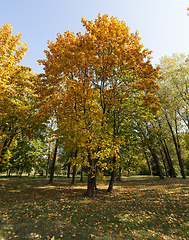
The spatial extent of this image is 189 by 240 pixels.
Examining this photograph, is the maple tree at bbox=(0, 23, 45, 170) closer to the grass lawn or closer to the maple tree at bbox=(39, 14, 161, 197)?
the maple tree at bbox=(39, 14, 161, 197)

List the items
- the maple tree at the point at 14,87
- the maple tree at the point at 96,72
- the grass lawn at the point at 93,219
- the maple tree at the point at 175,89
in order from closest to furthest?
the grass lawn at the point at 93,219 → the maple tree at the point at 14,87 → the maple tree at the point at 96,72 → the maple tree at the point at 175,89

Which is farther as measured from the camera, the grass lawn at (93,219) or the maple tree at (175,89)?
the maple tree at (175,89)

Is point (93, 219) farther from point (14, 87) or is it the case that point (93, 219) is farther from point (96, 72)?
point (14, 87)

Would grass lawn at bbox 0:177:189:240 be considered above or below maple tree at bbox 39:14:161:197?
below

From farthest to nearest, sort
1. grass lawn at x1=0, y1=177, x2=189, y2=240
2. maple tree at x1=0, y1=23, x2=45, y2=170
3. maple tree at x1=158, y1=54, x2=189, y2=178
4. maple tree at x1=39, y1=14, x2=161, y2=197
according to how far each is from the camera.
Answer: maple tree at x1=158, y1=54, x2=189, y2=178 → maple tree at x1=39, y1=14, x2=161, y2=197 → maple tree at x1=0, y1=23, x2=45, y2=170 → grass lawn at x1=0, y1=177, x2=189, y2=240

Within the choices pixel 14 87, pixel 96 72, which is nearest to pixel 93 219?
pixel 96 72

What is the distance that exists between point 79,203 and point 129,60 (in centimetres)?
1025

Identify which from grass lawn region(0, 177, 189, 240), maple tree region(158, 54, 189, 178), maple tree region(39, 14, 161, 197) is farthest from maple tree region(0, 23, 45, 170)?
maple tree region(158, 54, 189, 178)

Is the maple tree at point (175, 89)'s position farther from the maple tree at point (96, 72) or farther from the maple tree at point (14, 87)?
the maple tree at point (14, 87)

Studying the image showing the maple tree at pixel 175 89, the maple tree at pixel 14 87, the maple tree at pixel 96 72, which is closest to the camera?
the maple tree at pixel 14 87

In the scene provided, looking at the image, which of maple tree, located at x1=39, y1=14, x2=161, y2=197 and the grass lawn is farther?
maple tree, located at x1=39, y1=14, x2=161, y2=197

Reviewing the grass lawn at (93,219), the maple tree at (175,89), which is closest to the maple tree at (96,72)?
the grass lawn at (93,219)

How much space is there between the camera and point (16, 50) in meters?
9.99

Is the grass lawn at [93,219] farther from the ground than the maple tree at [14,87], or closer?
closer
